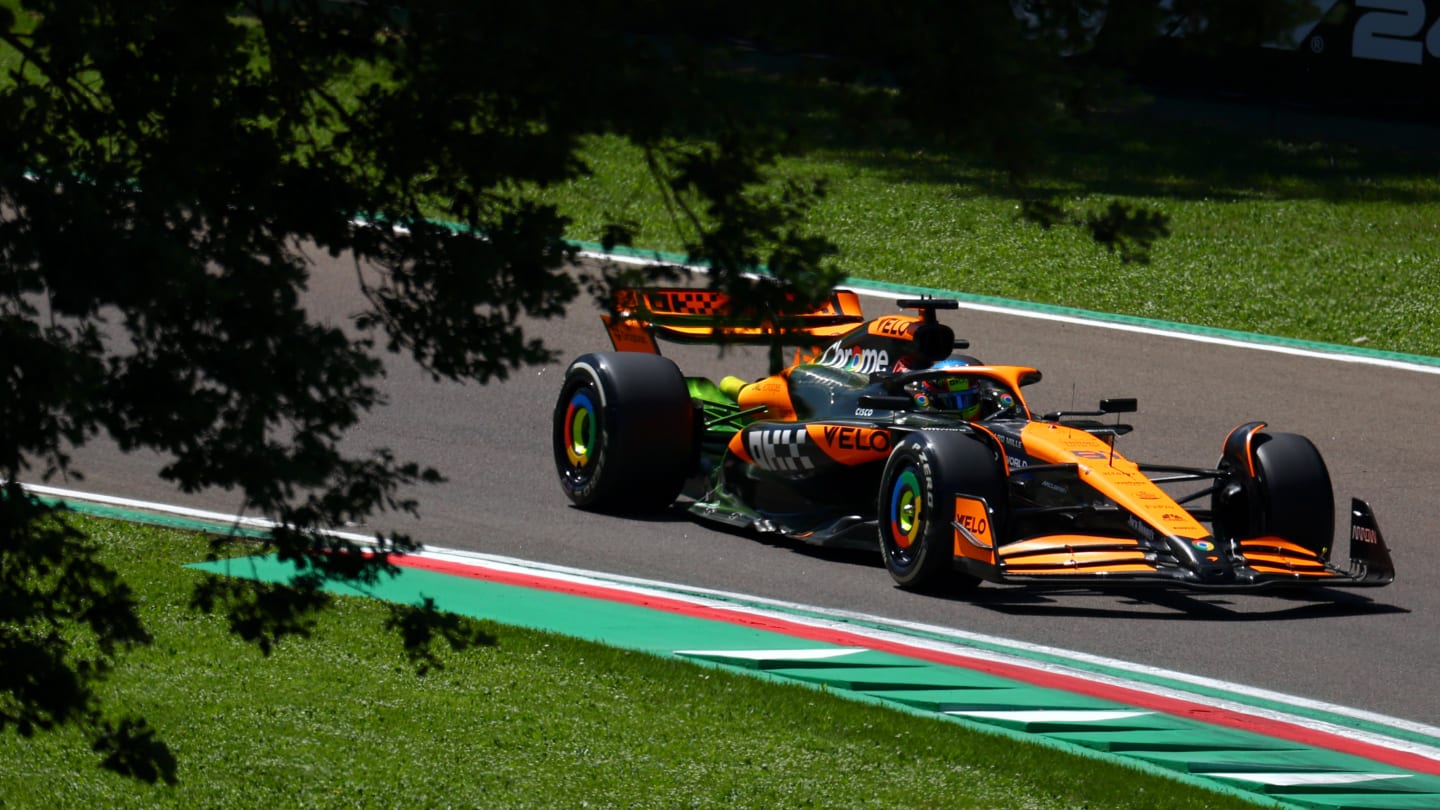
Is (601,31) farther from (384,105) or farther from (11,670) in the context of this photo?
(11,670)

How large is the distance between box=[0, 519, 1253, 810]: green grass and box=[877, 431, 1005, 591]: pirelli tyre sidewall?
4.98 feet

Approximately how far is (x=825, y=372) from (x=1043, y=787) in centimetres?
409

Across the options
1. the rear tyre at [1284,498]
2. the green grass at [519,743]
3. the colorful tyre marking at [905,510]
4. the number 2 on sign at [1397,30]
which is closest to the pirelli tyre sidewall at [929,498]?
the colorful tyre marking at [905,510]

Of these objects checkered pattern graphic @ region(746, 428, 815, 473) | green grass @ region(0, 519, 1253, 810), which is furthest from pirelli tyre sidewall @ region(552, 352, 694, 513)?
green grass @ region(0, 519, 1253, 810)

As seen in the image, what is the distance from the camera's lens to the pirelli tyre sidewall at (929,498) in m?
8.01

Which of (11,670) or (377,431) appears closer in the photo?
(11,670)

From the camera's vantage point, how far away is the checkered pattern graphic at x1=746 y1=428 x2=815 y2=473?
30.0 ft

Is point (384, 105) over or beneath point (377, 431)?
over

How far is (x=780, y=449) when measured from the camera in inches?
365

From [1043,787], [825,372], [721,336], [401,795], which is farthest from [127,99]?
[825,372]

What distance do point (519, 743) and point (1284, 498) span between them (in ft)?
13.3

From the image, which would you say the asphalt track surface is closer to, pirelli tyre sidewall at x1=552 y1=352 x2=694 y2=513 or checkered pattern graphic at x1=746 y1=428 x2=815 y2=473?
pirelli tyre sidewall at x1=552 y1=352 x2=694 y2=513

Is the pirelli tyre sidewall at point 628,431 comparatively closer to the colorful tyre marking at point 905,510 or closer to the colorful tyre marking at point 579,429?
the colorful tyre marking at point 579,429

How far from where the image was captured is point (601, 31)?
132 inches
